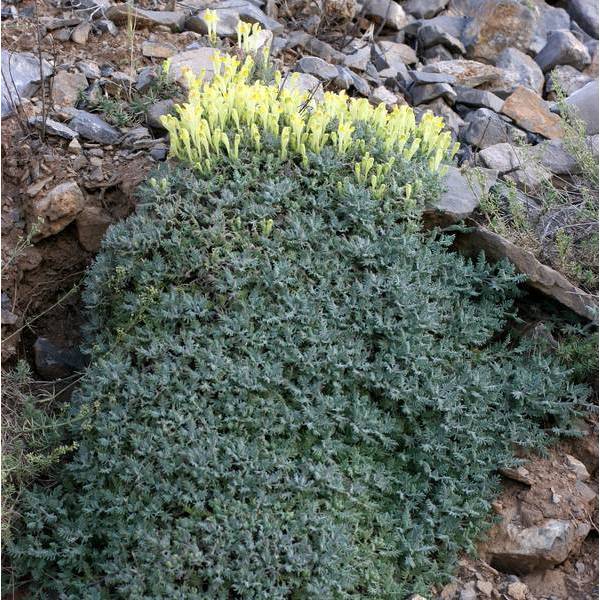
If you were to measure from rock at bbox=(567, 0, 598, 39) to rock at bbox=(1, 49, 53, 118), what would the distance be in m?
5.14

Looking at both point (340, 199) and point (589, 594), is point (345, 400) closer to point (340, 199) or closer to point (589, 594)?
point (340, 199)

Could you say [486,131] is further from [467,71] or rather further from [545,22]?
[545,22]

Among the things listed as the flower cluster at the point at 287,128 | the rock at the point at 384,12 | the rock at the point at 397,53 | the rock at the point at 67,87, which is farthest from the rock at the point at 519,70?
the rock at the point at 67,87

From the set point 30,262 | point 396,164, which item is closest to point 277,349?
point 396,164

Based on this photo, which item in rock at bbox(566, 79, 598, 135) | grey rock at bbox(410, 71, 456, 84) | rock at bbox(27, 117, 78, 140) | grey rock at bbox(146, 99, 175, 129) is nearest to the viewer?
rock at bbox(27, 117, 78, 140)

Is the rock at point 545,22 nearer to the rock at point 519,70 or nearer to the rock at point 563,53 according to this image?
the rock at point 563,53

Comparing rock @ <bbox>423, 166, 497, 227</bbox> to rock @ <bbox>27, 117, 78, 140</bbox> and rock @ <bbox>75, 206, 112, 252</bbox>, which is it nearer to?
rock @ <bbox>75, 206, 112, 252</bbox>

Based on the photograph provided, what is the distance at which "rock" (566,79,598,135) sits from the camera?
17.4 feet

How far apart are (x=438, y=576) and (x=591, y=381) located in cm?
119

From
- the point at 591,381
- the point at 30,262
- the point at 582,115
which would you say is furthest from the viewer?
the point at 582,115

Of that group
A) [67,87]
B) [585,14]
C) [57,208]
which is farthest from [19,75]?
[585,14]

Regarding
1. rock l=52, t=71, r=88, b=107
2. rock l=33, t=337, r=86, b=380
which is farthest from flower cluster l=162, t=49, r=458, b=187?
rock l=33, t=337, r=86, b=380

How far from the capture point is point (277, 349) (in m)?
3.57

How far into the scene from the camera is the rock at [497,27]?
21.4 ft
